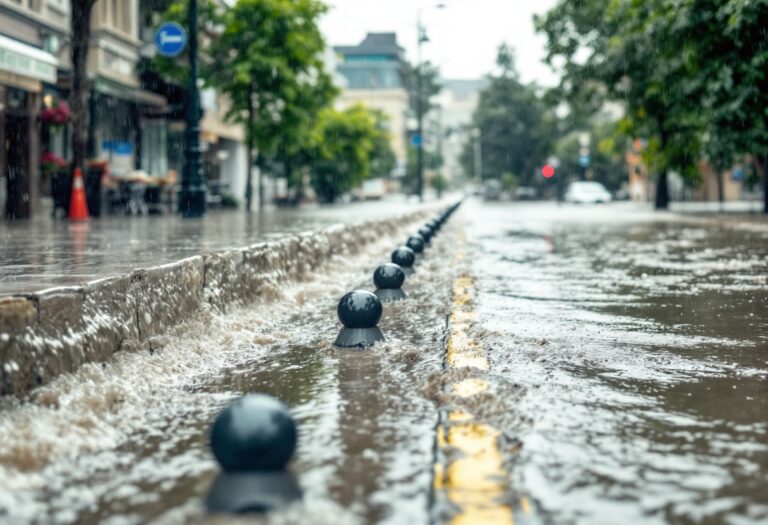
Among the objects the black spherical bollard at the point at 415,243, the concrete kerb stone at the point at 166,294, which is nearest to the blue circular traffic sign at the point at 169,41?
the black spherical bollard at the point at 415,243

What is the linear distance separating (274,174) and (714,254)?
35903 mm

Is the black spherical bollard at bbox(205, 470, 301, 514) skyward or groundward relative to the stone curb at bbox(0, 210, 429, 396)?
groundward

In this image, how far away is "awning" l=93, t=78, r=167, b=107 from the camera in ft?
87.9

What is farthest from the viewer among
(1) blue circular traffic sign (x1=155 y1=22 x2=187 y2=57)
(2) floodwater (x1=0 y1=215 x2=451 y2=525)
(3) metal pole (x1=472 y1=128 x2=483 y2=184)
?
(3) metal pole (x1=472 y1=128 x2=483 y2=184)

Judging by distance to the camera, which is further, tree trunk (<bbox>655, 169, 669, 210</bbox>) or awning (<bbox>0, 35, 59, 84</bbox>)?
tree trunk (<bbox>655, 169, 669, 210</bbox>)

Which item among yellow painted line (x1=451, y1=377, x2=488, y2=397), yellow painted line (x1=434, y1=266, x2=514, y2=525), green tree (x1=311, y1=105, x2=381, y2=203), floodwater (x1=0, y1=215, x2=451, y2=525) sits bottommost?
floodwater (x1=0, y1=215, x2=451, y2=525)

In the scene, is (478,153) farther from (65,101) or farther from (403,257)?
(403,257)

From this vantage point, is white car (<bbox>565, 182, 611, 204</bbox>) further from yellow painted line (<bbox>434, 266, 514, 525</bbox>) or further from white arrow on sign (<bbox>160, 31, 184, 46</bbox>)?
yellow painted line (<bbox>434, 266, 514, 525</bbox>)

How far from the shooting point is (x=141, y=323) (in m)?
5.36

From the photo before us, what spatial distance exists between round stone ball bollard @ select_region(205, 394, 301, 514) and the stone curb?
4.58 ft

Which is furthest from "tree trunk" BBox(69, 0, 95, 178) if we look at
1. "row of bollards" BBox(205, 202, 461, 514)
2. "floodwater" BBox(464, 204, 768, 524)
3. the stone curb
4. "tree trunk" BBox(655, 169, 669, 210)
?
"tree trunk" BBox(655, 169, 669, 210)

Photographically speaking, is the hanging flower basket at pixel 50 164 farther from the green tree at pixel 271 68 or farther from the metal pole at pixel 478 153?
the metal pole at pixel 478 153

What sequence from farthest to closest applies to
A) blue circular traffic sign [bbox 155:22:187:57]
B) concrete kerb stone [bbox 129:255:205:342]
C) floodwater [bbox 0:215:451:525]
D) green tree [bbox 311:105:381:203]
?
1. green tree [bbox 311:105:381:203]
2. blue circular traffic sign [bbox 155:22:187:57]
3. concrete kerb stone [bbox 129:255:205:342]
4. floodwater [bbox 0:215:451:525]

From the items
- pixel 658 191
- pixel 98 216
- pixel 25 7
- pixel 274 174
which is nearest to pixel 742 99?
pixel 98 216
